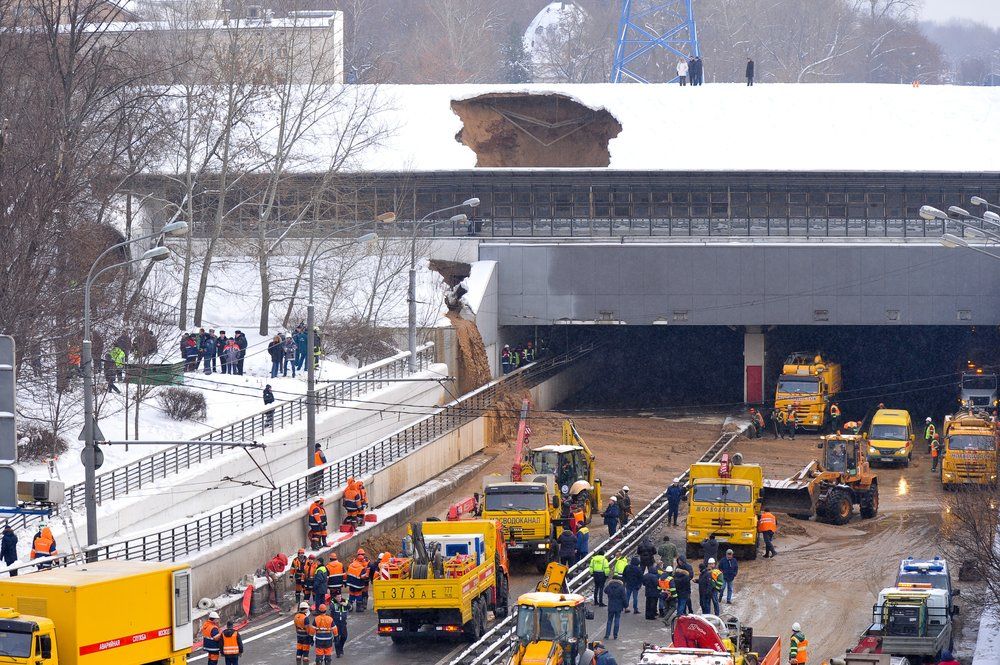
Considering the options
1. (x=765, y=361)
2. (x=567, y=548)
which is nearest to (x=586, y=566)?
(x=567, y=548)

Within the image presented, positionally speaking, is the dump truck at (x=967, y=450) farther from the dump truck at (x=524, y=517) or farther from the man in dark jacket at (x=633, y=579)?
the man in dark jacket at (x=633, y=579)

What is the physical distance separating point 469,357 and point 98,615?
35692 mm

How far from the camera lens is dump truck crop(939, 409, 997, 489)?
42.4 m

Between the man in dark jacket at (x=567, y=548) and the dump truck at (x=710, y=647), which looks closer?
the dump truck at (x=710, y=647)

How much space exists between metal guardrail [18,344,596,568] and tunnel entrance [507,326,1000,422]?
13.9 meters

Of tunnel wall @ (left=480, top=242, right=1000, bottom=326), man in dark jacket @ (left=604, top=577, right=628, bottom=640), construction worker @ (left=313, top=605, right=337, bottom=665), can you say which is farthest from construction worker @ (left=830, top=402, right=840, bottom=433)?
construction worker @ (left=313, top=605, right=337, bottom=665)

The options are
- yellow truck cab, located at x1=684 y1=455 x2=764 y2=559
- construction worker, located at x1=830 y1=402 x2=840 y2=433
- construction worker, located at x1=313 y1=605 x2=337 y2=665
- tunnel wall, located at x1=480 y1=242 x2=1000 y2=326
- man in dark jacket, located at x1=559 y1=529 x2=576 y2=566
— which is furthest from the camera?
tunnel wall, located at x1=480 y1=242 x2=1000 y2=326

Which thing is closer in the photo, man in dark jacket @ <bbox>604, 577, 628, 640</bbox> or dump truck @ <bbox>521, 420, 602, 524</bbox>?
man in dark jacket @ <bbox>604, 577, 628, 640</bbox>

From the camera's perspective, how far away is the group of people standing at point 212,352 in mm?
47312

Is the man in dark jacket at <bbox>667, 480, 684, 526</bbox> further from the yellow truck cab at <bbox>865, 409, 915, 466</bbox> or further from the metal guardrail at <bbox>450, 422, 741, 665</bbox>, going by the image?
the yellow truck cab at <bbox>865, 409, 915, 466</bbox>

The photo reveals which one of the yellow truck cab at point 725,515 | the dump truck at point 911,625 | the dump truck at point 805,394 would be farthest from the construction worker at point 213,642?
the dump truck at point 805,394

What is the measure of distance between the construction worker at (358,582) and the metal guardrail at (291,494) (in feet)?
10.3

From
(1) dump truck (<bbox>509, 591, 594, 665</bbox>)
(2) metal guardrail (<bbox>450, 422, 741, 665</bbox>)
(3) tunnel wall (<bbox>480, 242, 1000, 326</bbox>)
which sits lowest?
(2) metal guardrail (<bbox>450, 422, 741, 665</bbox>)

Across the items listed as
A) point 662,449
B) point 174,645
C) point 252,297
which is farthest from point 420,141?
point 174,645
